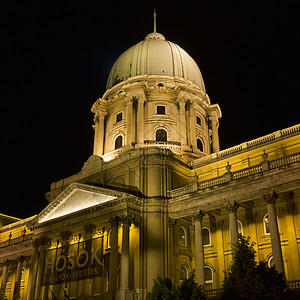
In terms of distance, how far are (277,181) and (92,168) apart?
2054 centimetres

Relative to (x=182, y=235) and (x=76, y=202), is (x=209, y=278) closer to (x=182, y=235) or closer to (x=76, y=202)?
(x=182, y=235)

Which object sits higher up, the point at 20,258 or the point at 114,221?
the point at 114,221

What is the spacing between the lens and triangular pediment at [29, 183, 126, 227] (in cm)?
3632

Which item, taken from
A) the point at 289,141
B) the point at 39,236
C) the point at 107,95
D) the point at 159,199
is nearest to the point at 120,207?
the point at 159,199

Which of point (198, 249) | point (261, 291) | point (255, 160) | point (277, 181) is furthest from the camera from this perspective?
point (255, 160)

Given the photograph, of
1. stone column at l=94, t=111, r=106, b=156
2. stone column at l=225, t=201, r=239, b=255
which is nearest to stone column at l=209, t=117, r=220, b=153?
stone column at l=94, t=111, r=106, b=156

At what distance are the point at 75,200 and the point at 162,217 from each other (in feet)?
30.1

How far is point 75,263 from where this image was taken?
35.1m

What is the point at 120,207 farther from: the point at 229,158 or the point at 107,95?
the point at 107,95

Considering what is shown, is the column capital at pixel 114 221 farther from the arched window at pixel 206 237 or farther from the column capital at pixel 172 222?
the arched window at pixel 206 237

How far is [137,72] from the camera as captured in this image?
53438 mm

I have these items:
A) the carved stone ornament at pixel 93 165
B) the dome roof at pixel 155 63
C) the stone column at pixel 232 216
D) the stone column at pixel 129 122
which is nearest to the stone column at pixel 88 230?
the carved stone ornament at pixel 93 165

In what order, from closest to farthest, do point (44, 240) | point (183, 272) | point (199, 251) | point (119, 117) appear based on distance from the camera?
point (199, 251)
point (183, 272)
point (44, 240)
point (119, 117)

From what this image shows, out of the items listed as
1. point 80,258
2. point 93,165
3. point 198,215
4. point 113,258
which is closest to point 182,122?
point 93,165
